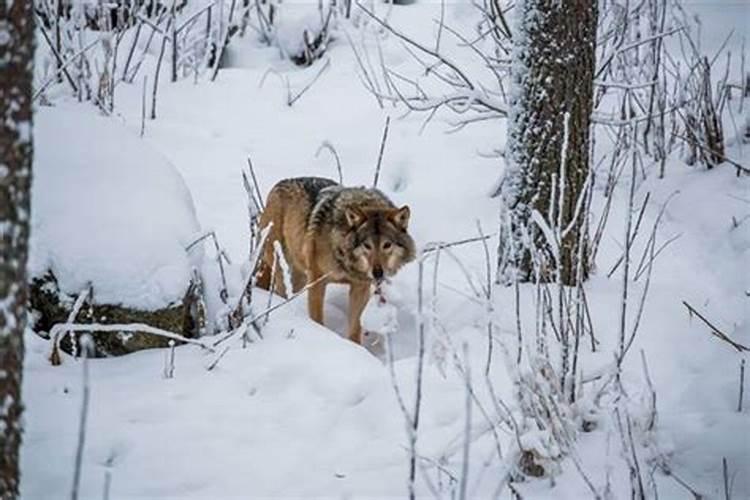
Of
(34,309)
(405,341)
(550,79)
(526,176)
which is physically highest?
(550,79)

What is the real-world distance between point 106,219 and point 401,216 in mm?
1937

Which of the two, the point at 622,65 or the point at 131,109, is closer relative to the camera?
the point at 622,65

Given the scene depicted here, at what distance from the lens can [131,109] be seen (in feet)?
28.7

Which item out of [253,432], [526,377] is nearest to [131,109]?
[253,432]

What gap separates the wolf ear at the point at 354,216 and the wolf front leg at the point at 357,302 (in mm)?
389

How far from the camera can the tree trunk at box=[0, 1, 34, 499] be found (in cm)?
228

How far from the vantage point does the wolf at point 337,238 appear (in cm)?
→ 611

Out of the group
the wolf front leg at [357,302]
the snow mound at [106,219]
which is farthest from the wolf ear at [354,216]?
the snow mound at [106,219]

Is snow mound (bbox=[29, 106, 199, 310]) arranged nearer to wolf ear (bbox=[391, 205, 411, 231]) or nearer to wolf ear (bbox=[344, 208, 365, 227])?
wolf ear (bbox=[344, 208, 365, 227])

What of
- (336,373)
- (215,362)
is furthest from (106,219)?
(336,373)

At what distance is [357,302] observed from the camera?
20.6 ft

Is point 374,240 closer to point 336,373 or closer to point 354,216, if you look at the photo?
point 354,216

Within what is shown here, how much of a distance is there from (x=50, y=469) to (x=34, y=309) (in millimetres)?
1302

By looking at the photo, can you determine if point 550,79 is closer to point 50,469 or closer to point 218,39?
point 50,469
